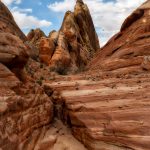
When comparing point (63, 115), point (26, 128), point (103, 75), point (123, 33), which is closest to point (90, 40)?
point (123, 33)

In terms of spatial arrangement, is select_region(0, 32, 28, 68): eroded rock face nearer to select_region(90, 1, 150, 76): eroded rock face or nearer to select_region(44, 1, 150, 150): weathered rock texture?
select_region(44, 1, 150, 150): weathered rock texture

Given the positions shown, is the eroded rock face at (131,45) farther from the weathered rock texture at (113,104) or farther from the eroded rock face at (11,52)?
the eroded rock face at (11,52)

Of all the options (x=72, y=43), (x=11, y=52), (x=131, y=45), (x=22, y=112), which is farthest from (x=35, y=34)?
(x=22, y=112)

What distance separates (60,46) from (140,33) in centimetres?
1925

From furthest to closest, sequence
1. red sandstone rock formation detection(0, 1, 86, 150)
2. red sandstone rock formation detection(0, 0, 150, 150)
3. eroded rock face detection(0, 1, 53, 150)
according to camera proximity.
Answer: red sandstone rock formation detection(0, 0, 150, 150)
red sandstone rock formation detection(0, 1, 86, 150)
eroded rock face detection(0, 1, 53, 150)

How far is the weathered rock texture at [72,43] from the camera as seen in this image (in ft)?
118

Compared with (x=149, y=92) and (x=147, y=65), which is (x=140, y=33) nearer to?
(x=147, y=65)

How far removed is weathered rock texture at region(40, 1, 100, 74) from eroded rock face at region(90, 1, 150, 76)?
39.3 feet

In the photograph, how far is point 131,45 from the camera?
1884cm

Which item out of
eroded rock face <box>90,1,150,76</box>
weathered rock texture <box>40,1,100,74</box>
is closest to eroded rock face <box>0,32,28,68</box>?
eroded rock face <box>90,1,150,76</box>

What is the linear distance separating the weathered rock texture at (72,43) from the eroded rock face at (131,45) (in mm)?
11991

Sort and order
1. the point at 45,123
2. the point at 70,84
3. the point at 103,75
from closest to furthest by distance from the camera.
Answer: the point at 45,123, the point at 70,84, the point at 103,75

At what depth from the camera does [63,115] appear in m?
14.1

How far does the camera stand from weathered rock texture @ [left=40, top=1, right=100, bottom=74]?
36.1 metres
